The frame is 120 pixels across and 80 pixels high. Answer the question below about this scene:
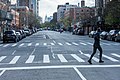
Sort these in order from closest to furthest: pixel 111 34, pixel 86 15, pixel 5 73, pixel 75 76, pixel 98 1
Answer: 1. pixel 75 76
2. pixel 5 73
3. pixel 111 34
4. pixel 98 1
5. pixel 86 15

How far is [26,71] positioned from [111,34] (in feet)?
129

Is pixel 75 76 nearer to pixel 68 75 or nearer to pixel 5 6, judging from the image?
pixel 68 75

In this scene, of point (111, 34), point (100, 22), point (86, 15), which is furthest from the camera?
point (86, 15)

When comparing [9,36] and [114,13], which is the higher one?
[114,13]

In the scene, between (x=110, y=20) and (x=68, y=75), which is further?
(x=110, y=20)

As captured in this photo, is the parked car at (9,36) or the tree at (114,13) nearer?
the parked car at (9,36)

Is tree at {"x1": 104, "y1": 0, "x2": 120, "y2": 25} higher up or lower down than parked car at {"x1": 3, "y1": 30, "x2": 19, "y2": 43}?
higher up

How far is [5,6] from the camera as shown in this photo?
297ft

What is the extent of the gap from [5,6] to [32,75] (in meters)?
79.1

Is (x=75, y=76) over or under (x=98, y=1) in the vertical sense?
under

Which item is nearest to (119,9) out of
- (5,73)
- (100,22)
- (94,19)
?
(100,22)

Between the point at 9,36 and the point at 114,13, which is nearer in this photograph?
the point at 9,36

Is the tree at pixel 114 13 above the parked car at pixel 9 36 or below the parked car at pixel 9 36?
above

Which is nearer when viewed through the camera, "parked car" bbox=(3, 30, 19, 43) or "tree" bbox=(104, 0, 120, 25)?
"parked car" bbox=(3, 30, 19, 43)
